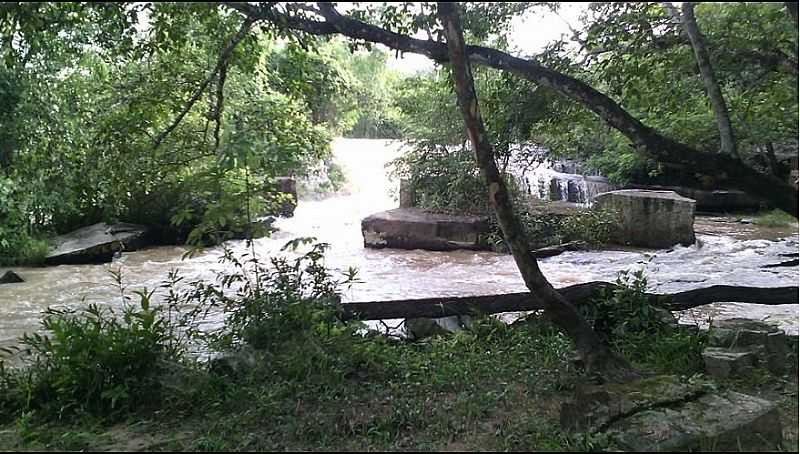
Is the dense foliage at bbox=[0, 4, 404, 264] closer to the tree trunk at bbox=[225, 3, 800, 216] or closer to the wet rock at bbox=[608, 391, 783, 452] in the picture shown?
the tree trunk at bbox=[225, 3, 800, 216]

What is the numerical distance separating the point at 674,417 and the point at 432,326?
301 centimetres

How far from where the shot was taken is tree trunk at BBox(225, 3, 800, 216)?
4348 mm

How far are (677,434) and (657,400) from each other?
1.31ft

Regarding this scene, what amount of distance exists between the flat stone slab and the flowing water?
3764 mm

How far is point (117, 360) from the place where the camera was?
171 inches

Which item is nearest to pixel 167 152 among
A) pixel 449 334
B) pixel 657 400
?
pixel 449 334

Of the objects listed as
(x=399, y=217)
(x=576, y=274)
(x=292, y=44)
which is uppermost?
(x=292, y=44)

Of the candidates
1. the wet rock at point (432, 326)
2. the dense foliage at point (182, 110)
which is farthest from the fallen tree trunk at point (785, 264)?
the dense foliage at point (182, 110)

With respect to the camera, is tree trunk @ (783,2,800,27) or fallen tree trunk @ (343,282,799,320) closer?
tree trunk @ (783,2,800,27)

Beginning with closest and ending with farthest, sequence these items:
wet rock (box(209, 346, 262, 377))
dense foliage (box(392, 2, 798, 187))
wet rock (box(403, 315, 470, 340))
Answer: wet rock (box(209, 346, 262, 377)) → dense foliage (box(392, 2, 798, 187)) → wet rock (box(403, 315, 470, 340))

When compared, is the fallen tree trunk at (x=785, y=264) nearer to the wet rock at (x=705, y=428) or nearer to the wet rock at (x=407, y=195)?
the wet rock at (x=407, y=195)

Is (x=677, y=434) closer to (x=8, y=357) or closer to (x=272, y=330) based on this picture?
(x=272, y=330)

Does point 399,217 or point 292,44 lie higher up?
point 292,44

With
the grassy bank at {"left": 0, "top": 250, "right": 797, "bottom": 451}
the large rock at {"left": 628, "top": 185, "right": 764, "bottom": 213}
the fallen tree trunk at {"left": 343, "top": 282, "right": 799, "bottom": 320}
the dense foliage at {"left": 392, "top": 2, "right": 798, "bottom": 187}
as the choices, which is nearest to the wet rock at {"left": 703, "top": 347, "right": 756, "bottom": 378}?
the grassy bank at {"left": 0, "top": 250, "right": 797, "bottom": 451}
